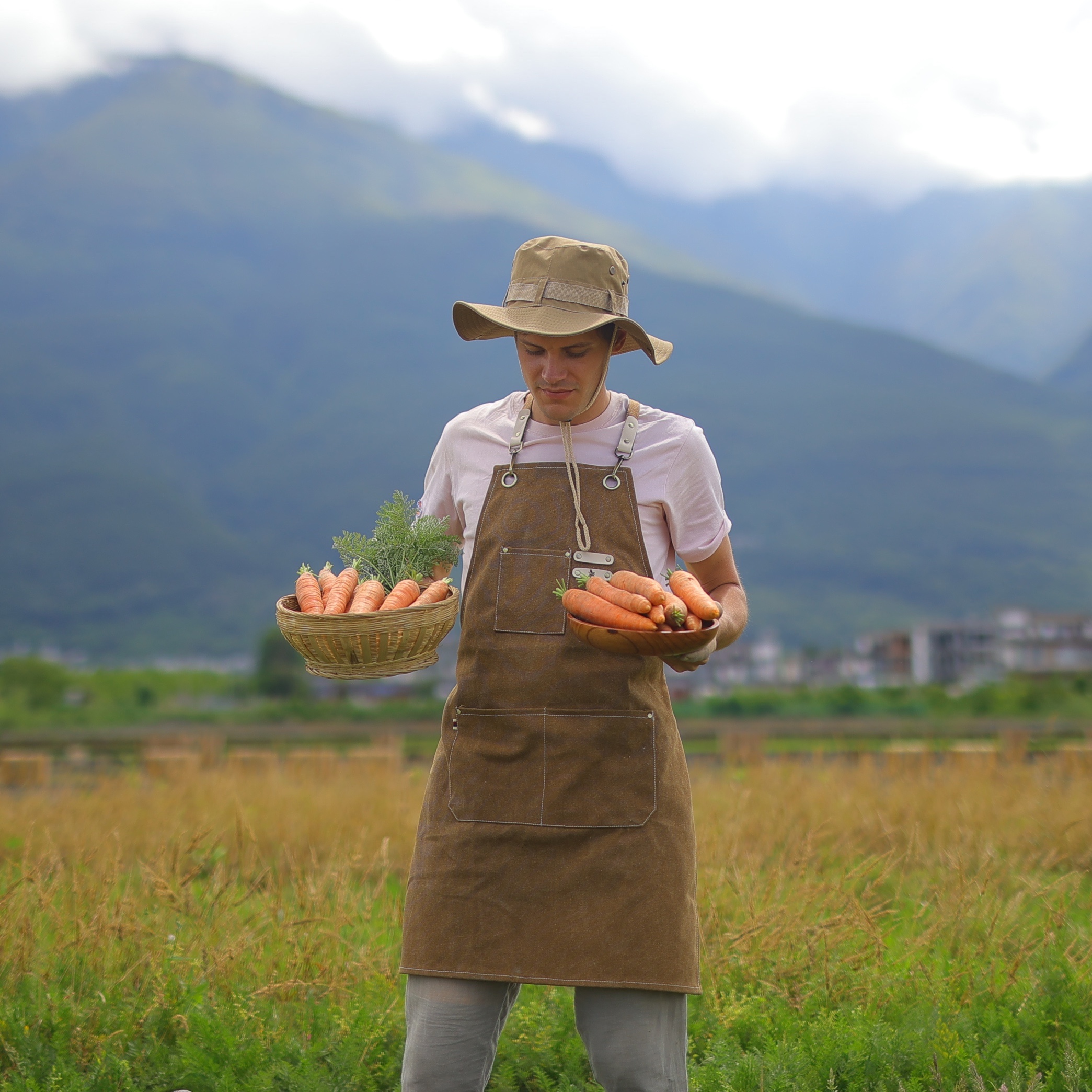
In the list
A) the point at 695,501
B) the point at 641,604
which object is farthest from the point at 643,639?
the point at 695,501

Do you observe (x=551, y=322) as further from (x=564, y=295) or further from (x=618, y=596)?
(x=618, y=596)

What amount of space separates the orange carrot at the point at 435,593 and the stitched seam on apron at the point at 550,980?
0.79m

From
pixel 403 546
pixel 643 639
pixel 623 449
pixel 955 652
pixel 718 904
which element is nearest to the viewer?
pixel 643 639

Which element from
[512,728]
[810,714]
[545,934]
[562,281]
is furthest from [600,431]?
[810,714]

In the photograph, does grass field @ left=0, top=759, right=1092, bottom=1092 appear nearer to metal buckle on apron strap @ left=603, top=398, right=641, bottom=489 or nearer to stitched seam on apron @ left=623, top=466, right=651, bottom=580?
stitched seam on apron @ left=623, top=466, right=651, bottom=580

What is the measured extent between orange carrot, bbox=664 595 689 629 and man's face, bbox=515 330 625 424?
0.53 meters

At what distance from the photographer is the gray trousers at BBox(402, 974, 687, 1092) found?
2.48 m

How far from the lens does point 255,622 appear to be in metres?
172

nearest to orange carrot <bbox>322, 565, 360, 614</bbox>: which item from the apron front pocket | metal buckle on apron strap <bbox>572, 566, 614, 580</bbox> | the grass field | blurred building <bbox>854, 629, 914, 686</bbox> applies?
the apron front pocket

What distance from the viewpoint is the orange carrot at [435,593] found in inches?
112

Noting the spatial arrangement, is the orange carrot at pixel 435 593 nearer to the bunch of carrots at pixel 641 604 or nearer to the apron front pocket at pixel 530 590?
the apron front pocket at pixel 530 590

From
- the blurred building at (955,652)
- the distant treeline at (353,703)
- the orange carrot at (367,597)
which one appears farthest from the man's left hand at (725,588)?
the blurred building at (955,652)

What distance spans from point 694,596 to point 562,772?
461 millimetres

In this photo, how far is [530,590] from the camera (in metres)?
2.70
